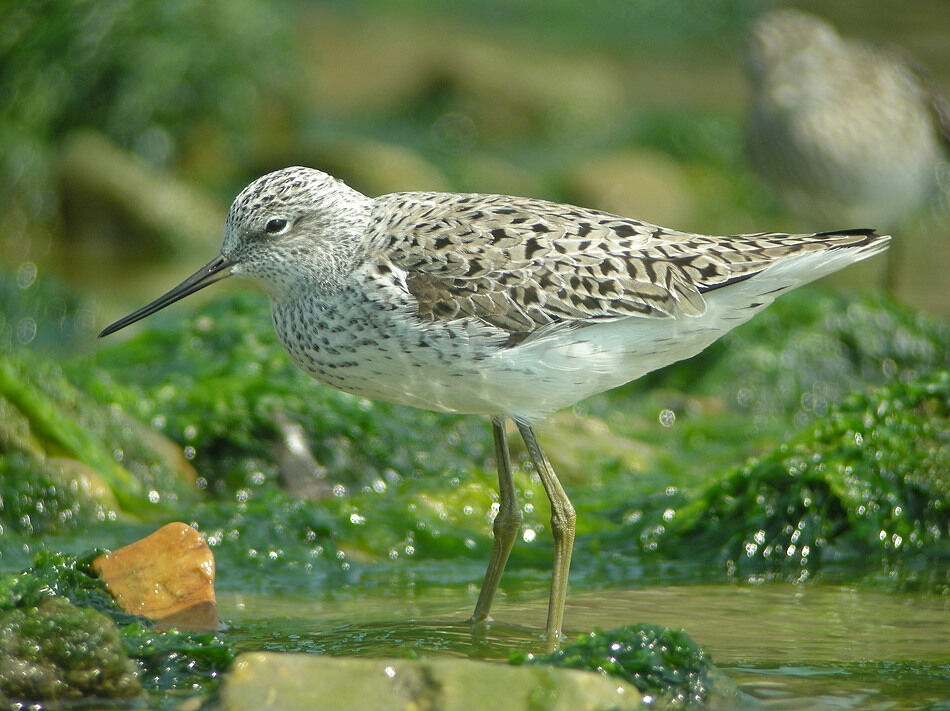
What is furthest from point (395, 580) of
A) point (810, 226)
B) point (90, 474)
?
point (810, 226)

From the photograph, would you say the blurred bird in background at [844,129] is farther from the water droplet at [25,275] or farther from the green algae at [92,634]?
the green algae at [92,634]

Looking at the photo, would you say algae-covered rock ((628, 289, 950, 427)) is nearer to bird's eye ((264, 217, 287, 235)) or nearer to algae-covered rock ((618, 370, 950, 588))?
algae-covered rock ((618, 370, 950, 588))

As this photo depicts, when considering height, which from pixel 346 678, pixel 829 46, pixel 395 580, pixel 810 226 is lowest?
pixel 395 580

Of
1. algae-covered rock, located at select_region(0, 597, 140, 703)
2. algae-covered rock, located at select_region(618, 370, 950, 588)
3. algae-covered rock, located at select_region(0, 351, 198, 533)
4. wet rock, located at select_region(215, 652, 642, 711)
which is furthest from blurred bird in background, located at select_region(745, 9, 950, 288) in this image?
algae-covered rock, located at select_region(0, 597, 140, 703)

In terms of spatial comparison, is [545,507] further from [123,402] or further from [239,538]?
[123,402]

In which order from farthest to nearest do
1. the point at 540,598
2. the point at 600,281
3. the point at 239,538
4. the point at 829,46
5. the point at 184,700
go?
the point at 829,46, the point at 239,538, the point at 540,598, the point at 600,281, the point at 184,700

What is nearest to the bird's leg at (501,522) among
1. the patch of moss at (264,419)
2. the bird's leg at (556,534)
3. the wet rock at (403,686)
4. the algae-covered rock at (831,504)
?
the bird's leg at (556,534)

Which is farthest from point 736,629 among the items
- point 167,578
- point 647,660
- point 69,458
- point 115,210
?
point 115,210
